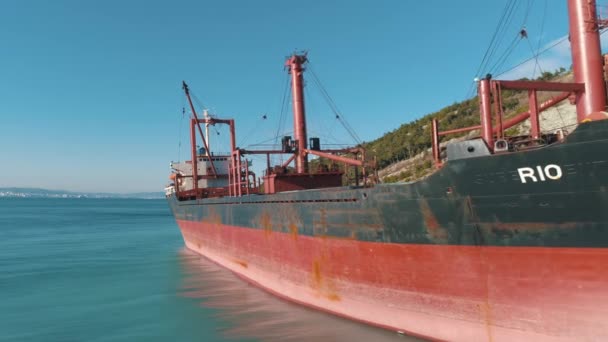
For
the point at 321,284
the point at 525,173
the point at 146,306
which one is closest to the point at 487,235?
the point at 525,173

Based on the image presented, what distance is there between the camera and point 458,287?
732 centimetres

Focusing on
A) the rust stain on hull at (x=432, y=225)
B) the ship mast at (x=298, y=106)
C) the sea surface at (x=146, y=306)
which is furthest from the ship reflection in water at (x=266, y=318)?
the ship mast at (x=298, y=106)

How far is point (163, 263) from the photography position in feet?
A: 68.0

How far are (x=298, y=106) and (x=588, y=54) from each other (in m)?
10.5

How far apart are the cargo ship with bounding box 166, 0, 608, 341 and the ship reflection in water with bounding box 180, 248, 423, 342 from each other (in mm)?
339

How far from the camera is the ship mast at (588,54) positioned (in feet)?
25.9

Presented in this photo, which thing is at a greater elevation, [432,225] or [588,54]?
[588,54]

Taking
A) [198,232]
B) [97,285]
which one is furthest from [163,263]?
[97,285]

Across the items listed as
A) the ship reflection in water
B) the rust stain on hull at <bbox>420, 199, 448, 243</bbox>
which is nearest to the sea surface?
the ship reflection in water

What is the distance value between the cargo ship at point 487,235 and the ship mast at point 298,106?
5.45m

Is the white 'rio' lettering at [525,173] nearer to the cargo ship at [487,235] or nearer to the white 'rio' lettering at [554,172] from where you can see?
the cargo ship at [487,235]

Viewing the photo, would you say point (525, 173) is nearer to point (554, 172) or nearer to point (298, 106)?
point (554, 172)

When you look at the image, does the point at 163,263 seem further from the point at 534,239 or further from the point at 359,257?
the point at 534,239

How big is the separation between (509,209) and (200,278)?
12890mm
